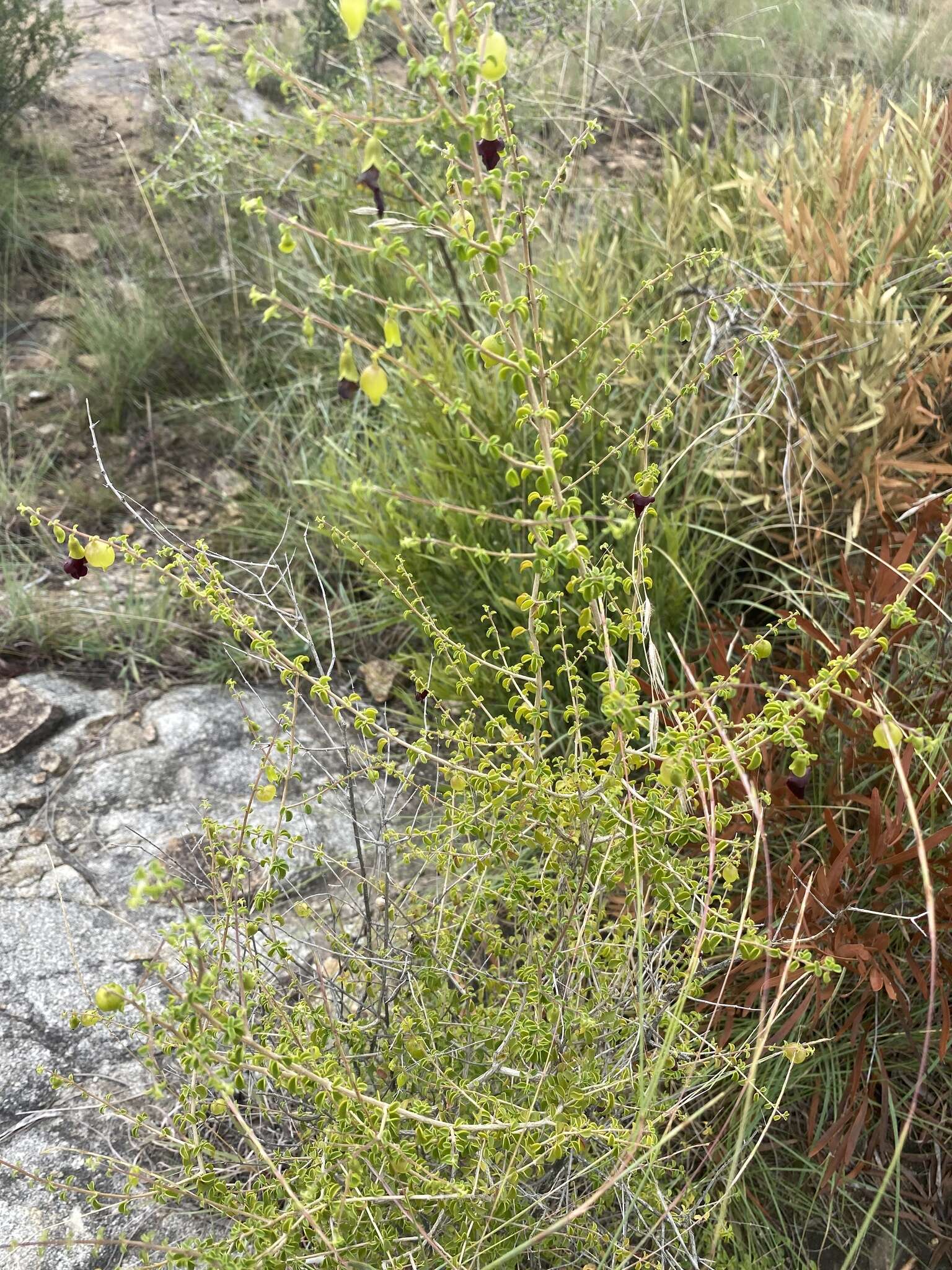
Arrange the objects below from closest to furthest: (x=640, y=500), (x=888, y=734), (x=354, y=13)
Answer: (x=354, y=13) < (x=888, y=734) < (x=640, y=500)

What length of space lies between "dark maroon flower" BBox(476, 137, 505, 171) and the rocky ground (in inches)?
30.2

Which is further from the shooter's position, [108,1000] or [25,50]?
[25,50]

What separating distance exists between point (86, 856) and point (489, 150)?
66.1 inches

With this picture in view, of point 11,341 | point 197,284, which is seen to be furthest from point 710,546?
point 11,341

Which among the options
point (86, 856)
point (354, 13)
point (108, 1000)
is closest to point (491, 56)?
point (354, 13)

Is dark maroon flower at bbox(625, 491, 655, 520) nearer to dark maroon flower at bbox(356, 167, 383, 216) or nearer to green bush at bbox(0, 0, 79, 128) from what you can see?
dark maroon flower at bbox(356, 167, 383, 216)

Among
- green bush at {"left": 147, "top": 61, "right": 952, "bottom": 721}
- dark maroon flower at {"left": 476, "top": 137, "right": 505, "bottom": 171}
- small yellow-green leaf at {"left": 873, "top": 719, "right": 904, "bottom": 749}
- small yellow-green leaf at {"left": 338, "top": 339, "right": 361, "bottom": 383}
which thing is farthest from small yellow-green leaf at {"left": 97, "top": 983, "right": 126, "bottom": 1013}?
green bush at {"left": 147, "top": 61, "right": 952, "bottom": 721}

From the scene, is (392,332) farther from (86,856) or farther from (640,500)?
(86,856)

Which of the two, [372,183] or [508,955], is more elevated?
[372,183]

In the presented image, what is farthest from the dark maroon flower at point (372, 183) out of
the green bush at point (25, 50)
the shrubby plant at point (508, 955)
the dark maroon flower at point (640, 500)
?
the green bush at point (25, 50)

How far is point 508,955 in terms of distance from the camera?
1.51 metres

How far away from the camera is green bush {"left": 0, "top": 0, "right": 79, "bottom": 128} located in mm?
4250

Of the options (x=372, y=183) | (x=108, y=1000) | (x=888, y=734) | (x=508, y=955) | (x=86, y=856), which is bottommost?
(x=86, y=856)

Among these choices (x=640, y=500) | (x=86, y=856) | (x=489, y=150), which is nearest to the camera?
(x=489, y=150)
